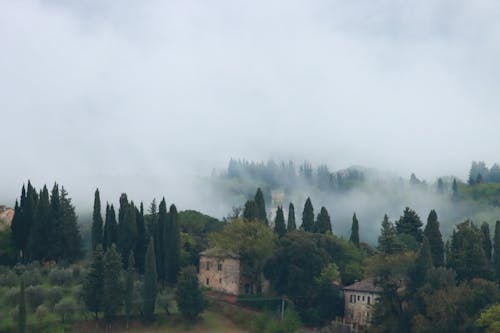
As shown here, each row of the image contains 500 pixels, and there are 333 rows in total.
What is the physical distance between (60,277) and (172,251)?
1236 centimetres

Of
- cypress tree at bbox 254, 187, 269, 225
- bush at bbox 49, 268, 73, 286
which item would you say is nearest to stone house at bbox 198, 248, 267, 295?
cypress tree at bbox 254, 187, 269, 225

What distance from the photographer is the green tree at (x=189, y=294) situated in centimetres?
8006

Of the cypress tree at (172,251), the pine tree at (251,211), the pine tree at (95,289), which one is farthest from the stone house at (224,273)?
the pine tree at (95,289)

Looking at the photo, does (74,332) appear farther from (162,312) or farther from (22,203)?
(22,203)

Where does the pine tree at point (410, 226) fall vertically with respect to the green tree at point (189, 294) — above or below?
above

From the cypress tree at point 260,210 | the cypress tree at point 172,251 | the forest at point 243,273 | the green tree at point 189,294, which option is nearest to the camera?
the forest at point 243,273

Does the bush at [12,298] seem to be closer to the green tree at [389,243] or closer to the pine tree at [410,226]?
the green tree at [389,243]

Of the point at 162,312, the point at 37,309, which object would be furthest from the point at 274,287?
the point at 37,309

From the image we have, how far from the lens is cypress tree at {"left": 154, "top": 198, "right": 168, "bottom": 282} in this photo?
9038 centimetres

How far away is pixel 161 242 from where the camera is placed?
91312 mm

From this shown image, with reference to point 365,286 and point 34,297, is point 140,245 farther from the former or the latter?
point 365,286

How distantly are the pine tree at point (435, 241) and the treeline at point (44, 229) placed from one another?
3992 cm

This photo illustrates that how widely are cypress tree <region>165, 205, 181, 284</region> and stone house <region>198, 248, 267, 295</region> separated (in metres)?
5.11

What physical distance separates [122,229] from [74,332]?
18.1m
